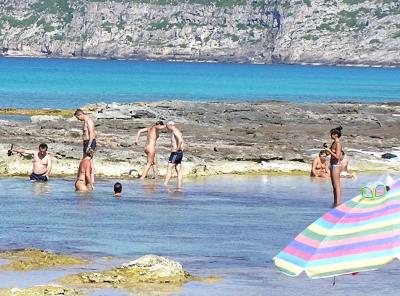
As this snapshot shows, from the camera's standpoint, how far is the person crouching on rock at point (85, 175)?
28328mm

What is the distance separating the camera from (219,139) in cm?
4125

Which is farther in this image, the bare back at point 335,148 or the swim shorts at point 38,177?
the swim shorts at point 38,177

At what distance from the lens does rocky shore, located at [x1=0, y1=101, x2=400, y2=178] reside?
33.6 metres

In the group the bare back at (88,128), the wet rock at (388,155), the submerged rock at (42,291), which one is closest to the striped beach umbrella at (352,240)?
the submerged rock at (42,291)

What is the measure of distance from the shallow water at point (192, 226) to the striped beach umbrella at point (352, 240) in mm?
5841

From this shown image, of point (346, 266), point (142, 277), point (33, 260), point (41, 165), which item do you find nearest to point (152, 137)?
point (41, 165)

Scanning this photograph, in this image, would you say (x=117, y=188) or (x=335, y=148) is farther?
(x=117, y=188)

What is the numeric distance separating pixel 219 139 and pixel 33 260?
23.3m

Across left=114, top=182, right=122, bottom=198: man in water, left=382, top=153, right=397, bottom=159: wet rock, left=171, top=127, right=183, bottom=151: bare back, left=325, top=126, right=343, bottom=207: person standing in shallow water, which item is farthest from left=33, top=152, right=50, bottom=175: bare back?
left=382, top=153, right=397, bottom=159: wet rock

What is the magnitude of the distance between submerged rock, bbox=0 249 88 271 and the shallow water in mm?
460

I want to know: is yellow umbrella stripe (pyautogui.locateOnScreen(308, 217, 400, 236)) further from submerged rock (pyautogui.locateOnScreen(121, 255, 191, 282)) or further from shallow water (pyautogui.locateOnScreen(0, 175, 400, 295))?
submerged rock (pyautogui.locateOnScreen(121, 255, 191, 282))

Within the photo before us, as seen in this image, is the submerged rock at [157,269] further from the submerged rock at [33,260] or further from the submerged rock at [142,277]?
the submerged rock at [33,260]

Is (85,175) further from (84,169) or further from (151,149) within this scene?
(151,149)

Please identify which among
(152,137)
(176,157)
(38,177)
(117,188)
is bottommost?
(38,177)
